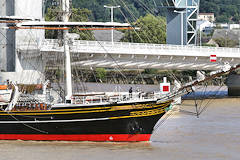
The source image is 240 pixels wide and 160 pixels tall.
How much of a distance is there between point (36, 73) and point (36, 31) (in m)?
3.92

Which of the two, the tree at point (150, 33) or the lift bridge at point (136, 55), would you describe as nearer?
the lift bridge at point (136, 55)

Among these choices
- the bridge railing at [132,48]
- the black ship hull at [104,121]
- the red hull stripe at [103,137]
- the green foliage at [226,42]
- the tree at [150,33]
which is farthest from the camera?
the green foliage at [226,42]

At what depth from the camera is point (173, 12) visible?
84062mm

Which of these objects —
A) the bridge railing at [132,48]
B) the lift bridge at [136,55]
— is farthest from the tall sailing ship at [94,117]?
the bridge railing at [132,48]

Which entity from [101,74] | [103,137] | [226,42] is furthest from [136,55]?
[226,42]

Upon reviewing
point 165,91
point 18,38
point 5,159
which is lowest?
point 5,159

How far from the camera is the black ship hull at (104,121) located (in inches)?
1725

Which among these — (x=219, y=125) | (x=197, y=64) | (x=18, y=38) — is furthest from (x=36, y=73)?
(x=219, y=125)

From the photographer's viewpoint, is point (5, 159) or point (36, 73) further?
point (36, 73)

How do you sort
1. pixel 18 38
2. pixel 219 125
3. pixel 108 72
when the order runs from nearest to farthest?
pixel 219 125 < pixel 18 38 < pixel 108 72

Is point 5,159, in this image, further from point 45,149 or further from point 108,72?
point 108,72

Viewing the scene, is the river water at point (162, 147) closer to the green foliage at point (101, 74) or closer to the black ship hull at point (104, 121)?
the black ship hull at point (104, 121)

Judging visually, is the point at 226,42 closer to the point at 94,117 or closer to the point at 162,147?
the point at 94,117

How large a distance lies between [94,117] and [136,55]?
80.7 ft
